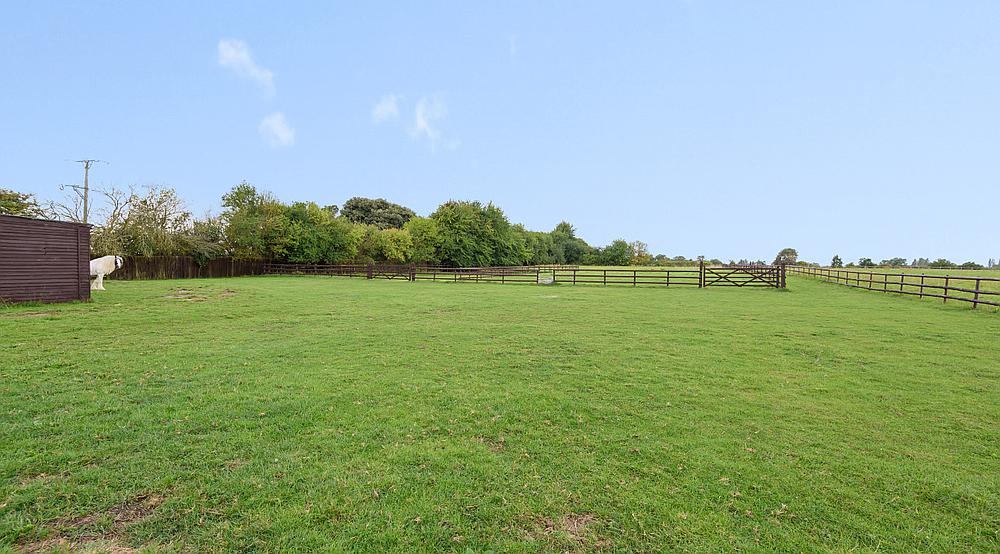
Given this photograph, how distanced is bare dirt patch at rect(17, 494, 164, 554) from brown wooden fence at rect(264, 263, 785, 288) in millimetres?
21215

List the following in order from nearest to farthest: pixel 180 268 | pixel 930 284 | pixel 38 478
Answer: pixel 38 478
pixel 930 284
pixel 180 268

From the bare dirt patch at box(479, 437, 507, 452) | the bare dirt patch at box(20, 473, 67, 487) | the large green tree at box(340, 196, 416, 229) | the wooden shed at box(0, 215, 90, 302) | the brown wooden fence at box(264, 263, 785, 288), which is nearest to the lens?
the bare dirt patch at box(20, 473, 67, 487)

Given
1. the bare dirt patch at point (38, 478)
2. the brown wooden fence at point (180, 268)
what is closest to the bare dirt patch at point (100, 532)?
the bare dirt patch at point (38, 478)

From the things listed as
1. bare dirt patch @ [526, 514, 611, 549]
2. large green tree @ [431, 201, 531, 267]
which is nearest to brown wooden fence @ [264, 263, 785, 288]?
large green tree @ [431, 201, 531, 267]

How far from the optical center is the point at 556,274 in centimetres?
2750

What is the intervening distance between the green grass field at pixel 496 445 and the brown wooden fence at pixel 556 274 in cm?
1501

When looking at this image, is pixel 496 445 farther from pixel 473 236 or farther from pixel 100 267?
pixel 473 236

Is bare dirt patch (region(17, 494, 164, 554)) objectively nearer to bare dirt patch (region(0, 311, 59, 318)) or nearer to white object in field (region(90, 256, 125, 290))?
bare dirt patch (region(0, 311, 59, 318))

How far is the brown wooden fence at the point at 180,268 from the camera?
27547 millimetres

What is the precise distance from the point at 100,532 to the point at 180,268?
34956 mm

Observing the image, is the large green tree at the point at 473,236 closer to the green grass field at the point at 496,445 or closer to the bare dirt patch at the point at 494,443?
the green grass field at the point at 496,445

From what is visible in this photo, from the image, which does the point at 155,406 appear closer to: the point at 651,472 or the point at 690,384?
the point at 651,472

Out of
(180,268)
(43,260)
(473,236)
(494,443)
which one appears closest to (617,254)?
(473,236)

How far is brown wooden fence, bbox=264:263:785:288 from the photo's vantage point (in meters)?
21.6
